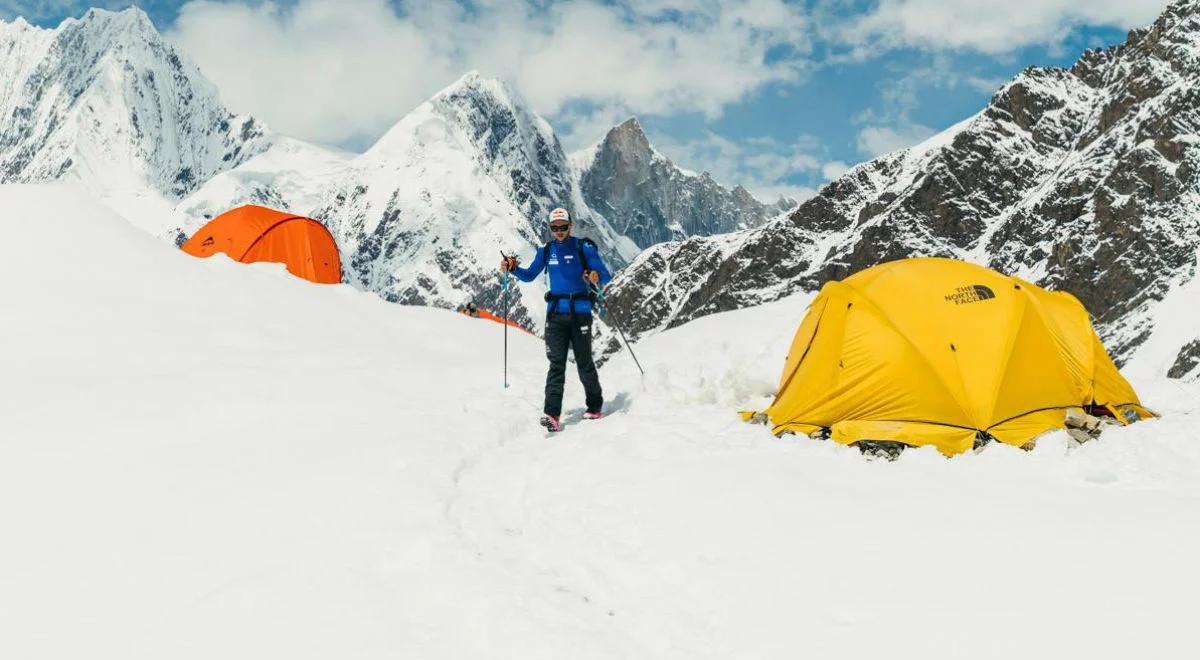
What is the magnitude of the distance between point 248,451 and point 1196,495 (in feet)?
26.6

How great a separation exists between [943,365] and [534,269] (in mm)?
5786

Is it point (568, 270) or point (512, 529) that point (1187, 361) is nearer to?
point (568, 270)

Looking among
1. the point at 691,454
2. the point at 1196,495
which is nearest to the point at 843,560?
the point at 691,454

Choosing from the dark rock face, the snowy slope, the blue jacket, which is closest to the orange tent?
the snowy slope

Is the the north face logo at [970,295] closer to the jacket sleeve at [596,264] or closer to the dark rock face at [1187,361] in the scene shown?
the jacket sleeve at [596,264]

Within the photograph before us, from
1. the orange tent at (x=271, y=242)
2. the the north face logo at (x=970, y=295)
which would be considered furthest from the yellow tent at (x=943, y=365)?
the orange tent at (x=271, y=242)

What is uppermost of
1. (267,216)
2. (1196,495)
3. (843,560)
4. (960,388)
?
(267,216)

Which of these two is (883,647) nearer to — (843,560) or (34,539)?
(843,560)

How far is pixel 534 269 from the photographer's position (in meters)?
11.8

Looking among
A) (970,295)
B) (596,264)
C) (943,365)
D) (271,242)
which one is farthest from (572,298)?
(271,242)

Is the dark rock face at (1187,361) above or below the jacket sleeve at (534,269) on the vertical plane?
above

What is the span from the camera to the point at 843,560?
17.1 ft

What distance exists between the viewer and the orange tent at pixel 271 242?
26.1m

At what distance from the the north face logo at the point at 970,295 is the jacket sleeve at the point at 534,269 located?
539 cm
